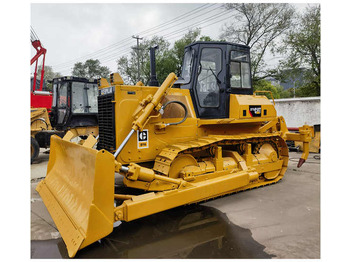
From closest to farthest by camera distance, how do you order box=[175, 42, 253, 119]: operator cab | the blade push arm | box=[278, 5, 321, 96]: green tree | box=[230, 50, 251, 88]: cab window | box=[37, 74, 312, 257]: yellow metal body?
box=[37, 74, 312, 257]: yellow metal body, the blade push arm, box=[175, 42, 253, 119]: operator cab, box=[230, 50, 251, 88]: cab window, box=[278, 5, 321, 96]: green tree

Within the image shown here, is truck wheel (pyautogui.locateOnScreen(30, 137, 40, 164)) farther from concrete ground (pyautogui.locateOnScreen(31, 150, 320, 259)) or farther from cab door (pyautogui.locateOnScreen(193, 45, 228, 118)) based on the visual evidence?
cab door (pyautogui.locateOnScreen(193, 45, 228, 118))

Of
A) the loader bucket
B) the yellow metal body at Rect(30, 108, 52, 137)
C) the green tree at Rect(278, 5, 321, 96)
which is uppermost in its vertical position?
the green tree at Rect(278, 5, 321, 96)

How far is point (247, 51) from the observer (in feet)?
18.5

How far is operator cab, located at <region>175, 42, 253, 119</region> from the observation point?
502 cm

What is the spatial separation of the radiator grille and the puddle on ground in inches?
56.2

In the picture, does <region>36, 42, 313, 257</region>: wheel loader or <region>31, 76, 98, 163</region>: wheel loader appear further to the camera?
<region>31, 76, 98, 163</region>: wheel loader

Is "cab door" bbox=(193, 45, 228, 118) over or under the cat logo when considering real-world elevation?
over

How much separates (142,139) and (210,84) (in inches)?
74.1

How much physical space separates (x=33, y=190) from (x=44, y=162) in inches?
134

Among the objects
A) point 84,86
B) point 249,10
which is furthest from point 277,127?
Answer: point 249,10

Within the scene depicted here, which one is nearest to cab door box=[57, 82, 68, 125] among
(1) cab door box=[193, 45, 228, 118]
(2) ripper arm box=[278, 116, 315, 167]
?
(1) cab door box=[193, 45, 228, 118]

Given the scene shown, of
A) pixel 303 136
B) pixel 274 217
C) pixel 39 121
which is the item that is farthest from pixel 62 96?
pixel 274 217

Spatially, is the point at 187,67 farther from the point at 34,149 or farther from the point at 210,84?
the point at 34,149

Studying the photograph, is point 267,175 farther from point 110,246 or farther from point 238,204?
point 110,246
